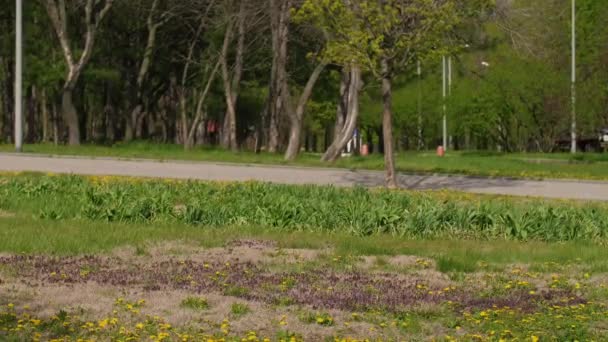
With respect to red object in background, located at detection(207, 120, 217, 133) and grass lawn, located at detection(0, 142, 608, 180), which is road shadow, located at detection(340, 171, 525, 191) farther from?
red object in background, located at detection(207, 120, 217, 133)

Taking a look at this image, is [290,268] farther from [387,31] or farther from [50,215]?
[387,31]

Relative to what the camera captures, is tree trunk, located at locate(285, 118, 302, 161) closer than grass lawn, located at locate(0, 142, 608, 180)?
No

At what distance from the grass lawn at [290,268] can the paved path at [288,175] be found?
6918 millimetres

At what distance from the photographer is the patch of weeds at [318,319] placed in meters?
8.39

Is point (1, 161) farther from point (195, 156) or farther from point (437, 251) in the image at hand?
point (437, 251)

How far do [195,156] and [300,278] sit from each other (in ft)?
74.6

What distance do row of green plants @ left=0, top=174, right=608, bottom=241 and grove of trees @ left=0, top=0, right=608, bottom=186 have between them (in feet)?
32.9

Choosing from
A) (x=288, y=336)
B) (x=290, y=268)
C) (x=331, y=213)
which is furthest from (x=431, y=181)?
(x=288, y=336)

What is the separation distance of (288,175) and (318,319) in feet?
62.8

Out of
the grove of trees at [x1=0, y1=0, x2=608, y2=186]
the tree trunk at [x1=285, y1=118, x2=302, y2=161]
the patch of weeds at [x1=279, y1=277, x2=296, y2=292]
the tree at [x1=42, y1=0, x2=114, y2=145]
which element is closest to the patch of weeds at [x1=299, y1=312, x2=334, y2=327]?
the patch of weeds at [x1=279, y1=277, x2=296, y2=292]

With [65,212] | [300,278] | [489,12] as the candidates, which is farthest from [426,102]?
[300,278]

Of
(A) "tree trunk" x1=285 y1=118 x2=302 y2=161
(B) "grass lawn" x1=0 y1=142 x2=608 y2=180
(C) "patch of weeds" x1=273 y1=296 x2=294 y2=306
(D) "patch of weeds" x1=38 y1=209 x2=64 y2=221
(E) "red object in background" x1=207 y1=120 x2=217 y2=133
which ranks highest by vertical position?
(E) "red object in background" x1=207 y1=120 x2=217 y2=133

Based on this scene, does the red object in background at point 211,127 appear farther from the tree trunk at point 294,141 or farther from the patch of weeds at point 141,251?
the patch of weeds at point 141,251

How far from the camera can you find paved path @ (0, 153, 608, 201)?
80.5 feet
